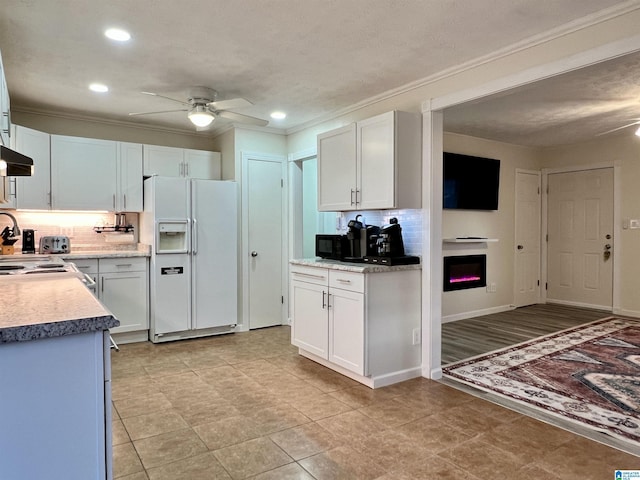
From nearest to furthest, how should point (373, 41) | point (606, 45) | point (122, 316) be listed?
1. point (606, 45)
2. point (373, 41)
3. point (122, 316)

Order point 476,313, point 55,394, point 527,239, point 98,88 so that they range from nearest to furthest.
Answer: point 55,394 → point 98,88 → point 476,313 → point 527,239

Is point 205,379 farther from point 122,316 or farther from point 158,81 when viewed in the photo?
point 158,81

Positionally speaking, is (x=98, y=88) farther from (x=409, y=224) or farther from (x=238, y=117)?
(x=409, y=224)

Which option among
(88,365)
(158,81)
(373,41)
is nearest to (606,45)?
(373,41)

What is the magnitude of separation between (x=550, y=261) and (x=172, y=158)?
5827 millimetres

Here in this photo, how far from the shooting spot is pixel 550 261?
22.1 ft

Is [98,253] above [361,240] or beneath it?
beneath

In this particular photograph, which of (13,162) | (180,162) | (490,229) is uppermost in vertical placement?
(180,162)

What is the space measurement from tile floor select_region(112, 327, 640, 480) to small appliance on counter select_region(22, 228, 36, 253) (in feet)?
5.53

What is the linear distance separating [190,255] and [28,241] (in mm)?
1554

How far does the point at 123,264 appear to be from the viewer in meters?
4.42

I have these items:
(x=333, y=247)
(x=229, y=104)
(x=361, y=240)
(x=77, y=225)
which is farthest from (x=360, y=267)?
(x=77, y=225)

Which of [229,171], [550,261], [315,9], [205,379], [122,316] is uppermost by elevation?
[315,9]

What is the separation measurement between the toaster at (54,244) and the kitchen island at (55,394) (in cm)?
338
